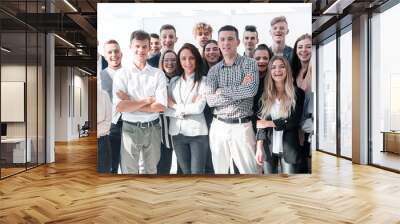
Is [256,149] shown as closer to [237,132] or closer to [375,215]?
[237,132]

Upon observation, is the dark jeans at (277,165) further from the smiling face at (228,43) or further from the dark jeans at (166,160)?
the smiling face at (228,43)

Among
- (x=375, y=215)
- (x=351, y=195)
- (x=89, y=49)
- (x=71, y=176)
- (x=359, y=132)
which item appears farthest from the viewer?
(x=89, y=49)

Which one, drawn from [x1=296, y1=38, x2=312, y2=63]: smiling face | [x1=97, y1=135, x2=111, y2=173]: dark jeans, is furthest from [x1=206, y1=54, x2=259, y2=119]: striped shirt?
[x1=97, y1=135, x2=111, y2=173]: dark jeans

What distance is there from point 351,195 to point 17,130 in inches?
222

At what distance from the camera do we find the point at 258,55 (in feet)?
20.4

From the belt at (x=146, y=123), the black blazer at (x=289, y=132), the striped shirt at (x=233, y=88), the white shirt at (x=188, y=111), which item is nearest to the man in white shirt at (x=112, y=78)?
the belt at (x=146, y=123)

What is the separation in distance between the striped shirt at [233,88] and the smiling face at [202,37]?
0.44 metres

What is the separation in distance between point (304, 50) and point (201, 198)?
9.75ft

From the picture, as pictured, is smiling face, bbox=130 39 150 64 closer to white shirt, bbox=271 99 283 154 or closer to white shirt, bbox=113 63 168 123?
white shirt, bbox=113 63 168 123

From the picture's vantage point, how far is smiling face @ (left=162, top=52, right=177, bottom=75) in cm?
625

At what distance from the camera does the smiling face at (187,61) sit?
6234 millimetres

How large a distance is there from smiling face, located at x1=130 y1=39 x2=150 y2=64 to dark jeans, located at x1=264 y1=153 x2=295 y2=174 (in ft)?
8.51

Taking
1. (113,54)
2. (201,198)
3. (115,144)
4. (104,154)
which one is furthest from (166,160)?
(113,54)

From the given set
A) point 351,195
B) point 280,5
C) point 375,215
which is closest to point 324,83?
point 280,5
